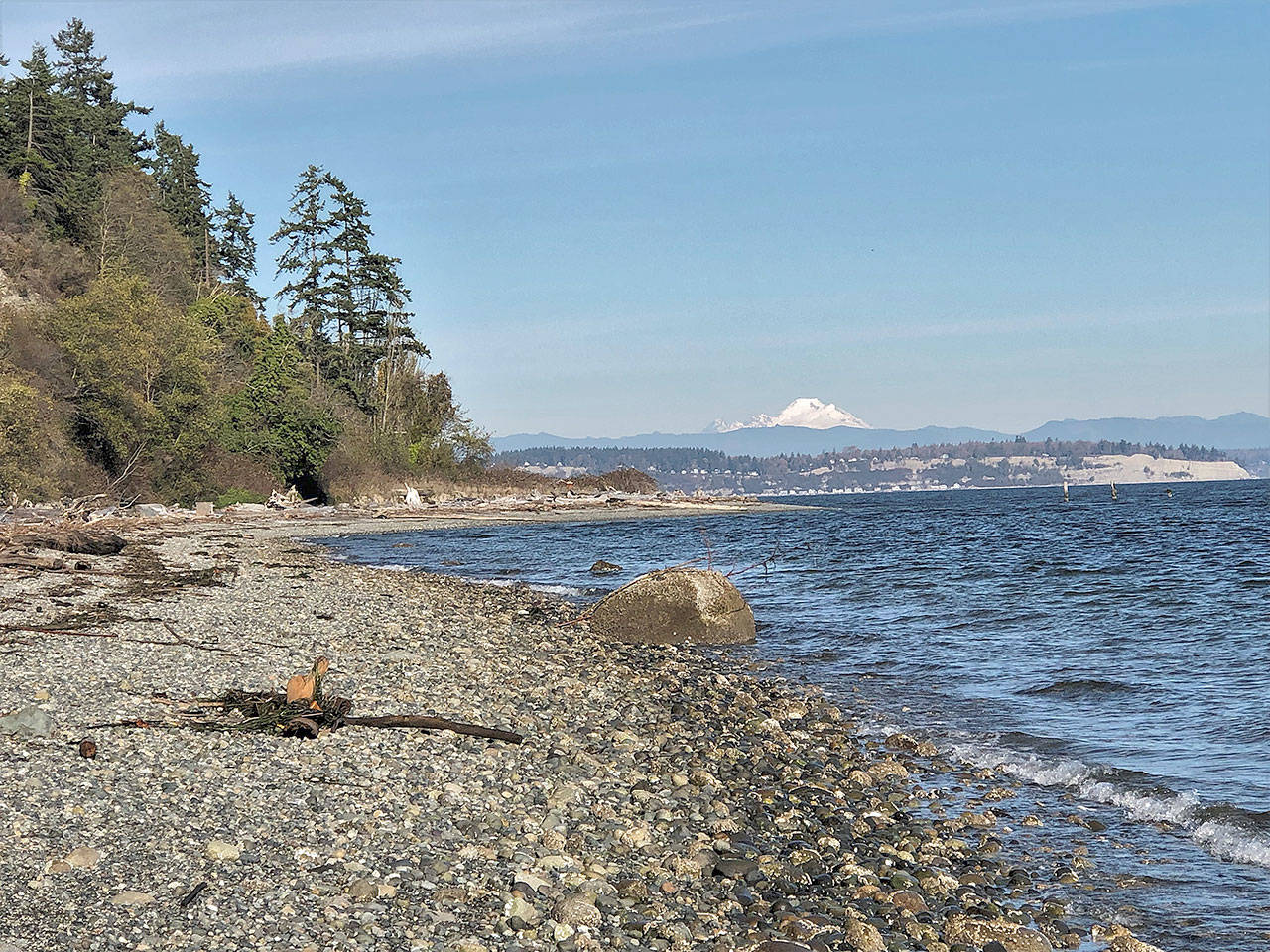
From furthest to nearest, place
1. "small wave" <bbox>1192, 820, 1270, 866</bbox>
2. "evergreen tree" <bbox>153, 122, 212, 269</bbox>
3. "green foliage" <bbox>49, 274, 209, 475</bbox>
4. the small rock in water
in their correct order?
"evergreen tree" <bbox>153, 122, 212, 269</bbox> < "green foliage" <bbox>49, 274, 209, 475</bbox> < "small wave" <bbox>1192, 820, 1270, 866</bbox> < the small rock in water

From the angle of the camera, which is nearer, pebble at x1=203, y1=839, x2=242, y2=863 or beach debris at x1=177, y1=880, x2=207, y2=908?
beach debris at x1=177, y1=880, x2=207, y2=908

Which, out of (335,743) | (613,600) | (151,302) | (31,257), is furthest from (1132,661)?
(31,257)

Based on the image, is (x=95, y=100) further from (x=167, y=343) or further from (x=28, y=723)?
(x=28, y=723)

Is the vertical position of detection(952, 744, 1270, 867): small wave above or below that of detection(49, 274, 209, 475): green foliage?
below

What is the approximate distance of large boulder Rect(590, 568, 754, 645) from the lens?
18.2 meters

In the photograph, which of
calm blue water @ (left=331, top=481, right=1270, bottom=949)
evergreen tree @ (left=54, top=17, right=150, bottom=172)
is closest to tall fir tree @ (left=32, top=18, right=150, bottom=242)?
evergreen tree @ (left=54, top=17, right=150, bottom=172)

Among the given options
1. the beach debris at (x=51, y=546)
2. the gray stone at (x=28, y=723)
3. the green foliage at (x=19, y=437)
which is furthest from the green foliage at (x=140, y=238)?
the gray stone at (x=28, y=723)

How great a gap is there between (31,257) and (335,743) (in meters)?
56.4

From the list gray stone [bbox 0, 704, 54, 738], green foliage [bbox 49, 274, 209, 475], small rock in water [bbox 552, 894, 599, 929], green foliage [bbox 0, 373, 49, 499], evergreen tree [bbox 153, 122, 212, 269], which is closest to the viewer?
small rock in water [bbox 552, 894, 599, 929]

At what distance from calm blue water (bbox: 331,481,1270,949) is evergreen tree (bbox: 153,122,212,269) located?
53730 millimetres

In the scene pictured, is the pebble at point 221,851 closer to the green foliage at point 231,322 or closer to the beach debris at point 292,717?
the beach debris at point 292,717

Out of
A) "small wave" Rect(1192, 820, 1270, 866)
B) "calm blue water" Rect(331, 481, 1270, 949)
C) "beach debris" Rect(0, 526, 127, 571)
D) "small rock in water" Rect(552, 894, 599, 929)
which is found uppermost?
"beach debris" Rect(0, 526, 127, 571)

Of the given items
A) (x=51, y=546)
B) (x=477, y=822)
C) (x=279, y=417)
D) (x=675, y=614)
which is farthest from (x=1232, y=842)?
(x=279, y=417)

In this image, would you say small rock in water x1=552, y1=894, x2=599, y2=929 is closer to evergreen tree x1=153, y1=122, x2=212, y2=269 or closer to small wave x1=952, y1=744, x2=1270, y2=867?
small wave x1=952, y1=744, x2=1270, y2=867
